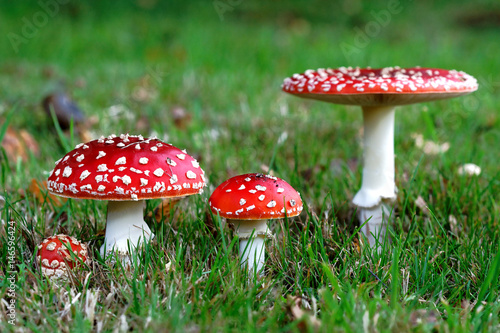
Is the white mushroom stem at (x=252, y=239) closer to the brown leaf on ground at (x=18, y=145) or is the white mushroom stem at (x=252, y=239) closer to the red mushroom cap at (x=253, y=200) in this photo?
the red mushroom cap at (x=253, y=200)

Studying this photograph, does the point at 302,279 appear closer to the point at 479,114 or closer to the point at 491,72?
the point at 479,114

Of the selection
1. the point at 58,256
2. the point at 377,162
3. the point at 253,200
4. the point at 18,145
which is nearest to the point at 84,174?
the point at 58,256

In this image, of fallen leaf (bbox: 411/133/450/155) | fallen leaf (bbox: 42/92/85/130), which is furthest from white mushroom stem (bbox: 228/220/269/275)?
fallen leaf (bbox: 42/92/85/130)

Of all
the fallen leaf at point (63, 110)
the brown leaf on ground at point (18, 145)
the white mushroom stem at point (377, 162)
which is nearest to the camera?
the white mushroom stem at point (377, 162)

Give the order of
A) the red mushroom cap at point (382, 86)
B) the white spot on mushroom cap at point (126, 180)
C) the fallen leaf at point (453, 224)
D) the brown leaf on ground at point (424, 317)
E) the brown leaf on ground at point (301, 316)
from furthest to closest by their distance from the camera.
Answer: the fallen leaf at point (453, 224), the red mushroom cap at point (382, 86), the white spot on mushroom cap at point (126, 180), the brown leaf on ground at point (424, 317), the brown leaf on ground at point (301, 316)

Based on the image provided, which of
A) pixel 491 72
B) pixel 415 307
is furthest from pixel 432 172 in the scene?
pixel 491 72

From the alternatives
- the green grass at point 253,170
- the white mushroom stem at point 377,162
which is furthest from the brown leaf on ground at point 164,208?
the white mushroom stem at point 377,162

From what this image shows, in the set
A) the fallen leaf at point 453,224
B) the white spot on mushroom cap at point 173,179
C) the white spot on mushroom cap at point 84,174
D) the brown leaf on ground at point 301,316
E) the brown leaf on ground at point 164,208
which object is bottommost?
the fallen leaf at point 453,224
